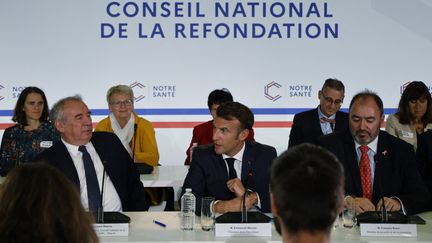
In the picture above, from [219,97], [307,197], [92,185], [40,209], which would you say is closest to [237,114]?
[92,185]

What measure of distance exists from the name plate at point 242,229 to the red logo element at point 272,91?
3.83 metres

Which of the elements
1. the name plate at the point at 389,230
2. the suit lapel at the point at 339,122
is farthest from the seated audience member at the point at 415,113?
the name plate at the point at 389,230

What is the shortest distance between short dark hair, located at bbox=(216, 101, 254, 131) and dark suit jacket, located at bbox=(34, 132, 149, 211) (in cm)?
64

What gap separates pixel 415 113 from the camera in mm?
5316

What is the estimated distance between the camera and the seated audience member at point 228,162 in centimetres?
373

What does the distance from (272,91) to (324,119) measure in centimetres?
133

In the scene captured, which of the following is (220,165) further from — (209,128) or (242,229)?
(209,128)

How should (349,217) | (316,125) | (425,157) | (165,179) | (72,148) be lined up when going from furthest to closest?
1. (316,125)
2. (165,179)
3. (425,157)
4. (72,148)
5. (349,217)

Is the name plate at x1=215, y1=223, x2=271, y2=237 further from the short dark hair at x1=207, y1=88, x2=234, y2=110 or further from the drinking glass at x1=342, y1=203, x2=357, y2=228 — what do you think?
the short dark hair at x1=207, y1=88, x2=234, y2=110

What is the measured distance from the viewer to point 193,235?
3.05 metres

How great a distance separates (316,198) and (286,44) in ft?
17.7

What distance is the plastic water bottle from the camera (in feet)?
10.4

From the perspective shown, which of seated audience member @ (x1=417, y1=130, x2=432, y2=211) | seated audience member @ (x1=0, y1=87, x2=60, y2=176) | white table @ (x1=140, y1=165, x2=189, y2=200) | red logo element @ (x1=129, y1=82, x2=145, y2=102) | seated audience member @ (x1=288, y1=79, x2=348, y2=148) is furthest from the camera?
red logo element @ (x1=129, y1=82, x2=145, y2=102)

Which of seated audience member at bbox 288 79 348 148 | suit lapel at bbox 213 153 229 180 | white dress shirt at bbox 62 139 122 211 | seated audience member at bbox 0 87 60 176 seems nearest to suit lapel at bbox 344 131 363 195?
suit lapel at bbox 213 153 229 180
